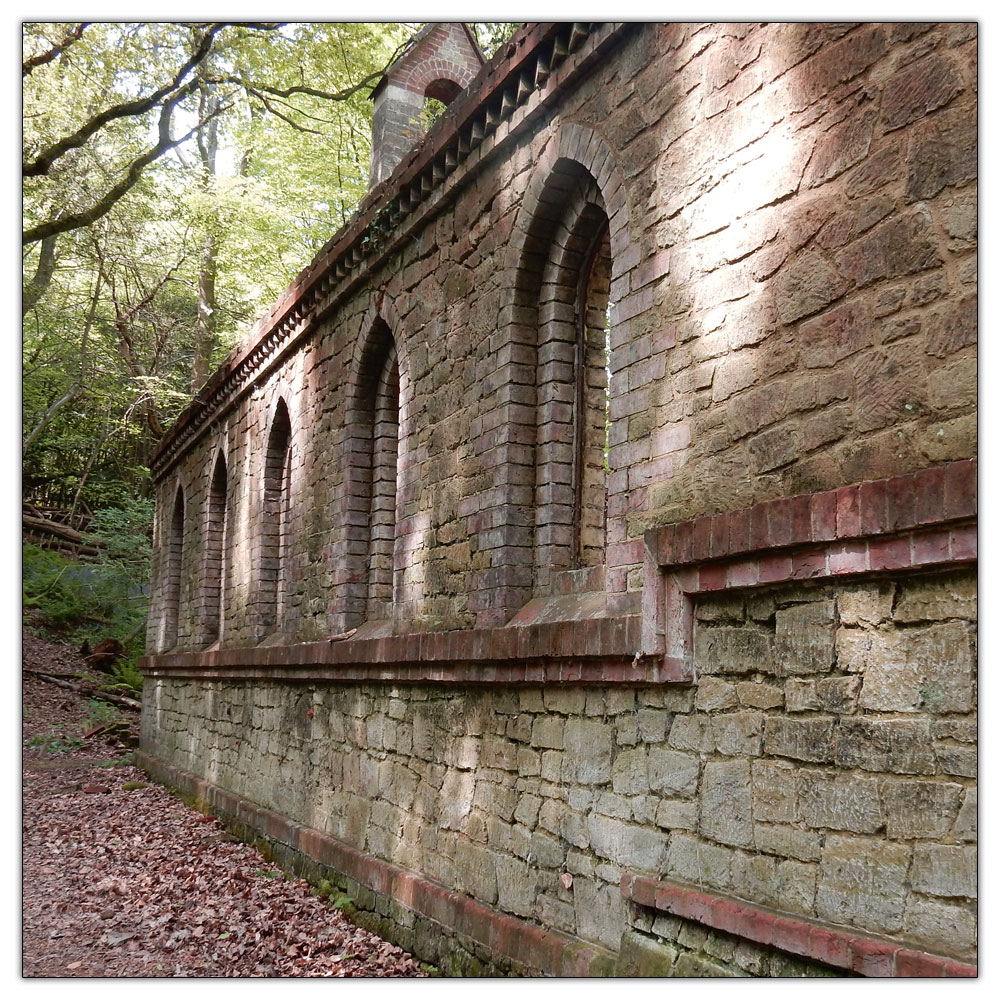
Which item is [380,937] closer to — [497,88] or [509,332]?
[509,332]

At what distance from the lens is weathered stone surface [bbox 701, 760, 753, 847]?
387 centimetres

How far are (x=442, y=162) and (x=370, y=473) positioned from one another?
2.96m

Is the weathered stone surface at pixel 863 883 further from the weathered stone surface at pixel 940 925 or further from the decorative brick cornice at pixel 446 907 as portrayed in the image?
the decorative brick cornice at pixel 446 907

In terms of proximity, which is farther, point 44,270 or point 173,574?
point 173,574

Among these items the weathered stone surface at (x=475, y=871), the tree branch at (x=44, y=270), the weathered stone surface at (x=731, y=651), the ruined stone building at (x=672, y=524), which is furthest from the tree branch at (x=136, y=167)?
the weathered stone surface at (x=731, y=651)

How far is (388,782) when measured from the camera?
7.26 metres

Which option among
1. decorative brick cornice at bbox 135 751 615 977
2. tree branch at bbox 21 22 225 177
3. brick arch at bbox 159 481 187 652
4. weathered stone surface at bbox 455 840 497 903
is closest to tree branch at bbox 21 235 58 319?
tree branch at bbox 21 22 225 177

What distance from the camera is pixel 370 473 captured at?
8.98 meters

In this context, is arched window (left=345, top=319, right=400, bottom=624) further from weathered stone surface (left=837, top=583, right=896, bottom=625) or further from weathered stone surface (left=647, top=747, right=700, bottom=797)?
weathered stone surface (left=837, top=583, right=896, bottom=625)

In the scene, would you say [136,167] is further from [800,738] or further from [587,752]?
[800,738]

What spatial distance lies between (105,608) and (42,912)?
14246 millimetres

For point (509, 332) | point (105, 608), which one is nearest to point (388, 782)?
point (509, 332)

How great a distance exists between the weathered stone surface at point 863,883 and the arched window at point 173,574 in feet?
46.3

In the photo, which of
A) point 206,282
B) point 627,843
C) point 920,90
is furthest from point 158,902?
point 206,282
